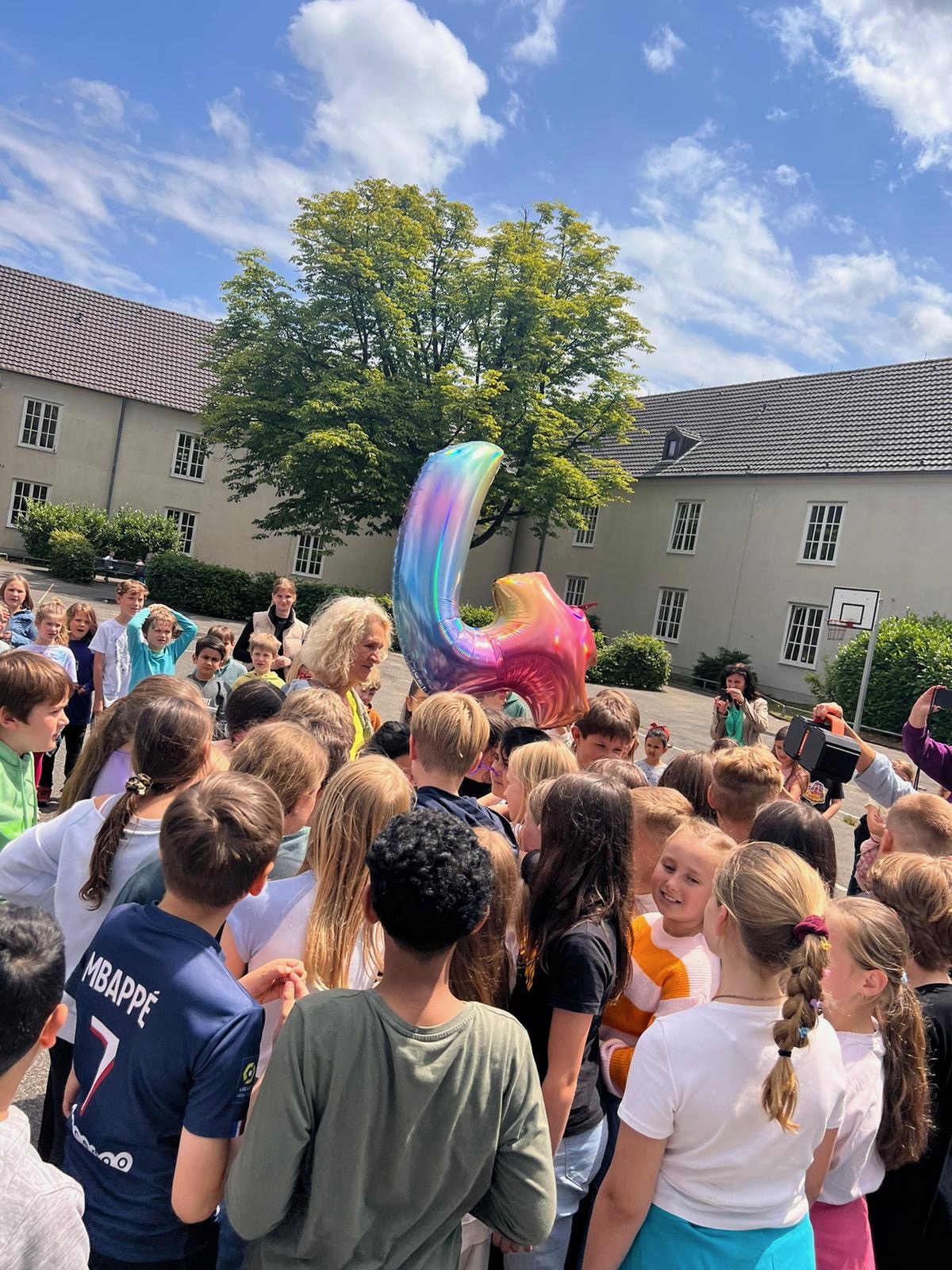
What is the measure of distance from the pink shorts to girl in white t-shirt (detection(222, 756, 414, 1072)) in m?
1.33

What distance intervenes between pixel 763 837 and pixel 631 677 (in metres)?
19.4

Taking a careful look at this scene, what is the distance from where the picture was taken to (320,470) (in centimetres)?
2061

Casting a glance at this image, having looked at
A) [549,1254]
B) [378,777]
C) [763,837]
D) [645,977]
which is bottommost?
[549,1254]

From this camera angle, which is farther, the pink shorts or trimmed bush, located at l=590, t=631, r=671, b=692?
trimmed bush, located at l=590, t=631, r=671, b=692

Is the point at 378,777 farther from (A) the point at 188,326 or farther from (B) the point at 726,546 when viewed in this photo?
(A) the point at 188,326

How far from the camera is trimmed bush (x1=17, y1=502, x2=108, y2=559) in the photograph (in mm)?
25375

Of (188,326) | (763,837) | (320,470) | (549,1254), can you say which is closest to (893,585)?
(320,470)

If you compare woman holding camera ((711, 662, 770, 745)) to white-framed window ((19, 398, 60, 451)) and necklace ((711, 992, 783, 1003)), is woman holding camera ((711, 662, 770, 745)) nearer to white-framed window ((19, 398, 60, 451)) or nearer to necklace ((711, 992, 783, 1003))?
necklace ((711, 992, 783, 1003))

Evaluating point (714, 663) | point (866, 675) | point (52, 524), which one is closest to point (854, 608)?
point (714, 663)

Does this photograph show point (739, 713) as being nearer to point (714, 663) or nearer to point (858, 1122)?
point (858, 1122)

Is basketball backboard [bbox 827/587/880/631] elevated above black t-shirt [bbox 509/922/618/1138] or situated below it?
above

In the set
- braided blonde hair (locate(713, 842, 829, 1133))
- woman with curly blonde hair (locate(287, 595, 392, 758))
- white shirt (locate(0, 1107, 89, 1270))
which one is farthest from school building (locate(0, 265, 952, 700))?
white shirt (locate(0, 1107, 89, 1270))

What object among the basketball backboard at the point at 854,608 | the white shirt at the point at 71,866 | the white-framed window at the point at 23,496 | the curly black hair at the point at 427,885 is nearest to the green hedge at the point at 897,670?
the basketball backboard at the point at 854,608

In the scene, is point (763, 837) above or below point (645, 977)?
above
